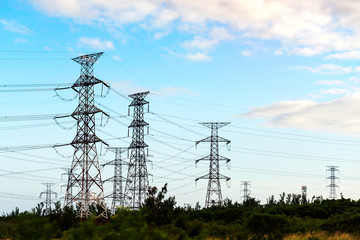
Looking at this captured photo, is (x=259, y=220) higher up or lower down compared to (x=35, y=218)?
lower down

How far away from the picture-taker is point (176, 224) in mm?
35469

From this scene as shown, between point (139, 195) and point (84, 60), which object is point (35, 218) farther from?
point (139, 195)

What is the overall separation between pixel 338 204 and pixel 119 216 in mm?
45786

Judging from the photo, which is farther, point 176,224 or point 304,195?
point 304,195

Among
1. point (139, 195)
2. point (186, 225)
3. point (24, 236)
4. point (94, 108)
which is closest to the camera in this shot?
point (24, 236)

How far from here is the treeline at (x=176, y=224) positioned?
26.4 feet

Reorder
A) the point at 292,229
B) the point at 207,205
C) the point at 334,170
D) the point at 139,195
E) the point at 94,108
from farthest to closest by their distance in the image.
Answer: the point at 334,170
the point at 207,205
the point at 139,195
the point at 94,108
the point at 292,229

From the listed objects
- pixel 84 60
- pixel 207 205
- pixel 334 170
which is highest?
pixel 84 60

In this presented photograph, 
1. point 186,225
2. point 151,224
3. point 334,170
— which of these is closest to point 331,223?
point 186,225

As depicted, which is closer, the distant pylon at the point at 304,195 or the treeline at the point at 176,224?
the treeline at the point at 176,224

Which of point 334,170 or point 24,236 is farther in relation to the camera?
point 334,170

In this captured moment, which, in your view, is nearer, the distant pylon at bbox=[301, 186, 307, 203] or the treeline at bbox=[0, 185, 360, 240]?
the treeline at bbox=[0, 185, 360, 240]

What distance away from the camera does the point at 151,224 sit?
35.5 meters

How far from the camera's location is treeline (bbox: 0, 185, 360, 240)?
805 cm
